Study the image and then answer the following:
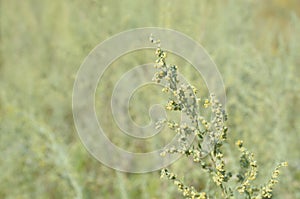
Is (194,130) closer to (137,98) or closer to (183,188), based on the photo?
(183,188)

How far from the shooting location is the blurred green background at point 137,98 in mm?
→ 2152

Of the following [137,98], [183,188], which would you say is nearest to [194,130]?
[183,188]

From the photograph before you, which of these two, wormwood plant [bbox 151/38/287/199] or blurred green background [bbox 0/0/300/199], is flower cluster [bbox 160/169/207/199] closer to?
wormwood plant [bbox 151/38/287/199]

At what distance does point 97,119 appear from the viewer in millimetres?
2979

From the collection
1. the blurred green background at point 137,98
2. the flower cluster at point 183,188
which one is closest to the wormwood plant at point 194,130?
the flower cluster at point 183,188

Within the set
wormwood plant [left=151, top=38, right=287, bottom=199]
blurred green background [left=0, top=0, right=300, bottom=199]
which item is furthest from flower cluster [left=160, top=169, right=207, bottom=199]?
blurred green background [left=0, top=0, right=300, bottom=199]

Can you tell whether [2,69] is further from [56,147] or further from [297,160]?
[297,160]

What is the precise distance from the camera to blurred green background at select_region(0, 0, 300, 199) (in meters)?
2.15

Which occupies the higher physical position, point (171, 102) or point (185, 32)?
point (185, 32)

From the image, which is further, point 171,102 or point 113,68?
point 113,68

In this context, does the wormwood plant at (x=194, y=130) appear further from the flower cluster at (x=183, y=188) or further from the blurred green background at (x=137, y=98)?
the blurred green background at (x=137, y=98)

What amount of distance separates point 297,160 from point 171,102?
4.59 ft

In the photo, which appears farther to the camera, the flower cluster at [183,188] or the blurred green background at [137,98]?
the blurred green background at [137,98]

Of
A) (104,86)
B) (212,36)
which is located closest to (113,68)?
(104,86)
